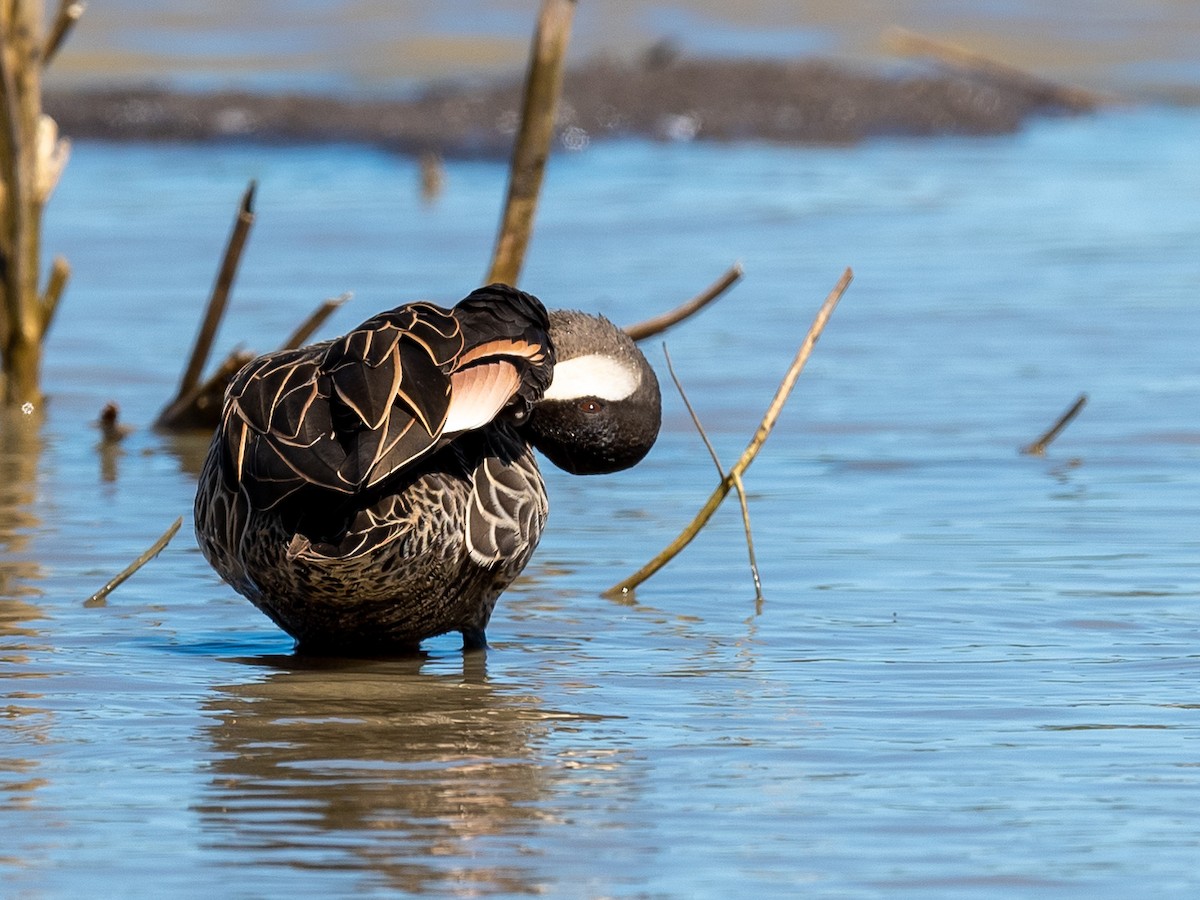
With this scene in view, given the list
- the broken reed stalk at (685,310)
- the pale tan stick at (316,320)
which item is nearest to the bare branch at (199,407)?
the pale tan stick at (316,320)

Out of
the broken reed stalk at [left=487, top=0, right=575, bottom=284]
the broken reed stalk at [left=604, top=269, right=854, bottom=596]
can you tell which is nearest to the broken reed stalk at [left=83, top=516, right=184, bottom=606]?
the broken reed stalk at [left=604, top=269, right=854, bottom=596]

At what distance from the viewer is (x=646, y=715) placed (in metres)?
5.06

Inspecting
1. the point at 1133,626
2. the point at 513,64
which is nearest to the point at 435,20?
the point at 513,64

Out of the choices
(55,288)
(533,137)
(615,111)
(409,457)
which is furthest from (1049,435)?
(615,111)

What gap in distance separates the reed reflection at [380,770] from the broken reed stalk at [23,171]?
3398 mm

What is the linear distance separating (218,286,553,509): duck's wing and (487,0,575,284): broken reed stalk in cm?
218

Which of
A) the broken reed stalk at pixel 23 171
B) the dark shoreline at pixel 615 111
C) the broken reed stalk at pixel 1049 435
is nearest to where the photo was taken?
the broken reed stalk at pixel 1049 435

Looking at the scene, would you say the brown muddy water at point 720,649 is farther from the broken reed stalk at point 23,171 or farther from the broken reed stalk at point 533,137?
the broken reed stalk at point 533,137

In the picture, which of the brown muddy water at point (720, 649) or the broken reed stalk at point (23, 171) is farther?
the broken reed stalk at point (23, 171)

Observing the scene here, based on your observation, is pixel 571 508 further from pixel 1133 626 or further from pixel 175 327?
pixel 175 327

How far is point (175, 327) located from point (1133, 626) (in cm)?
675

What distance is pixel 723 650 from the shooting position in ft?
18.7

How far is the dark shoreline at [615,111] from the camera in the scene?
20531 mm

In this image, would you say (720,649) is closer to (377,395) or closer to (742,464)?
(742,464)
